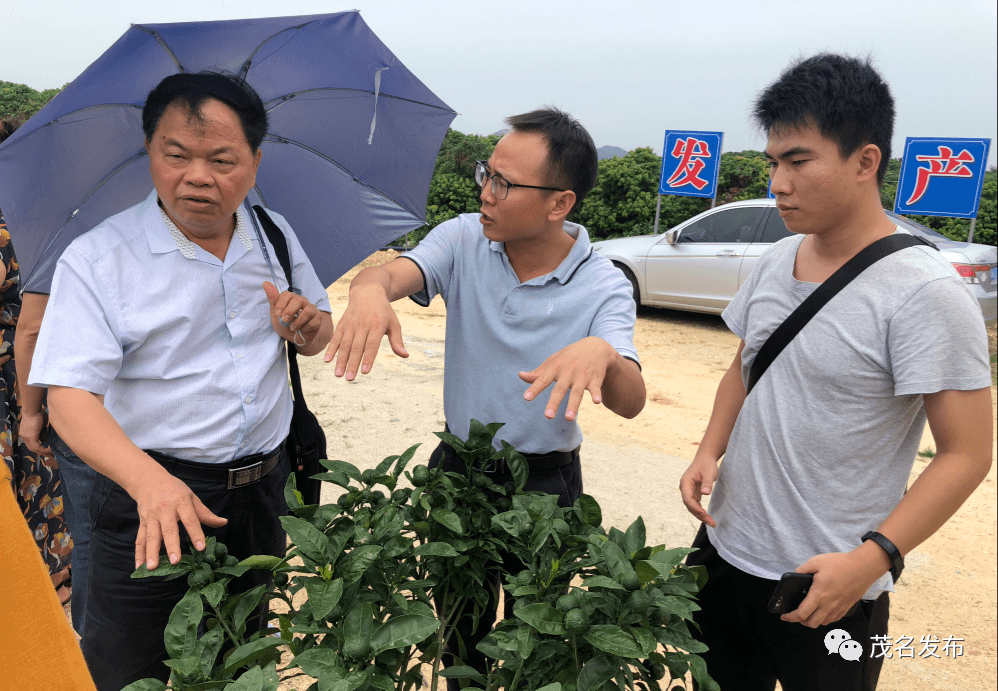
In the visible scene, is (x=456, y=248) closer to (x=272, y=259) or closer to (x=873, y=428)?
(x=272, y=259)

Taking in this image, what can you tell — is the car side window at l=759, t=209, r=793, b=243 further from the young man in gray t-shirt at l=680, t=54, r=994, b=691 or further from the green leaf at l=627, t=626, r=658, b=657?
the green leaf at l=627, t=626, r=658, b=657

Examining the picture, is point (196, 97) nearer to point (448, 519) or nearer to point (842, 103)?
point (448, 519)

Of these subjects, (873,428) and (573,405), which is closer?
(573,405)

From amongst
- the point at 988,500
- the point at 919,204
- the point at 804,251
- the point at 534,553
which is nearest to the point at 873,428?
the point at 804,251

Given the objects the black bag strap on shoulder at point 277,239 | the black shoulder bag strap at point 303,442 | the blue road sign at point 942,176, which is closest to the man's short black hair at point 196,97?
the black bag strap on shoulder at point 277,239

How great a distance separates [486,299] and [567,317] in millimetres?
225

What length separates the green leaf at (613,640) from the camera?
37.8 inches

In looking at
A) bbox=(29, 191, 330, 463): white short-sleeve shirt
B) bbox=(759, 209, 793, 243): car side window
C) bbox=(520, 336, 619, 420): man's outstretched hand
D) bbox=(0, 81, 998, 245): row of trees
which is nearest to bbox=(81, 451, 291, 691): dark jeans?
bbox=(29, 191, 330, 463): white short-sleeve shirt

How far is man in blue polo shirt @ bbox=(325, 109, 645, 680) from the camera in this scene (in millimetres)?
1750

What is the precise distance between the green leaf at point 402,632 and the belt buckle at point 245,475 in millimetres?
805

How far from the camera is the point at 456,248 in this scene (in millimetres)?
1903

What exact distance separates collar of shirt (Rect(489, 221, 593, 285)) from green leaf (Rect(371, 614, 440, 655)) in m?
0.97

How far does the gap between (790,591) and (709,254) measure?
6782mm

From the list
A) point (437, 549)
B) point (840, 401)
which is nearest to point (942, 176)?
point (840, 401)
